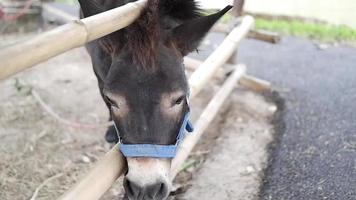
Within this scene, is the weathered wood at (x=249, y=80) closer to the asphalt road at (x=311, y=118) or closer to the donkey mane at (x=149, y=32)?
the asphalt road at (x=311, y=118)

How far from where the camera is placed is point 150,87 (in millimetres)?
1813

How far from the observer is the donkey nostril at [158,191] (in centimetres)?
177

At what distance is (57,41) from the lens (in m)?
1.38

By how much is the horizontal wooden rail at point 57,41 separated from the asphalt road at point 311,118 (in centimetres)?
145

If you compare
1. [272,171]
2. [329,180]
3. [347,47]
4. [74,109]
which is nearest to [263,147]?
[272,171]

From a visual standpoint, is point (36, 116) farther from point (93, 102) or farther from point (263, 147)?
point (263, 147)

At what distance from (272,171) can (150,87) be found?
4.36 feet

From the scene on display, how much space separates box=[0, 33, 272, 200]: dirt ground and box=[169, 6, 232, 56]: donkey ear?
104 cm

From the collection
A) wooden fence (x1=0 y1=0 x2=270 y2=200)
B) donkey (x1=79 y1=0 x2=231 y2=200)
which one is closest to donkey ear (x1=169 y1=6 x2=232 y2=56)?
donkey (x1=79 y1=0 x2=231 y2=200)

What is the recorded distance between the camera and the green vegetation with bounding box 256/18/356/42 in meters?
5.64

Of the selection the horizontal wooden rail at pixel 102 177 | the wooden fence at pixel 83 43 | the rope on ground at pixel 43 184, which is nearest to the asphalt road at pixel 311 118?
the wooden fence at pixel 83 43

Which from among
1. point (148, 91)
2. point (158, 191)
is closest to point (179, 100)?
point (148, 91)

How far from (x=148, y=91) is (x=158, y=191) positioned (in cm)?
43

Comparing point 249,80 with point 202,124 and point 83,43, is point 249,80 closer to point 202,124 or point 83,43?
point 202,124
